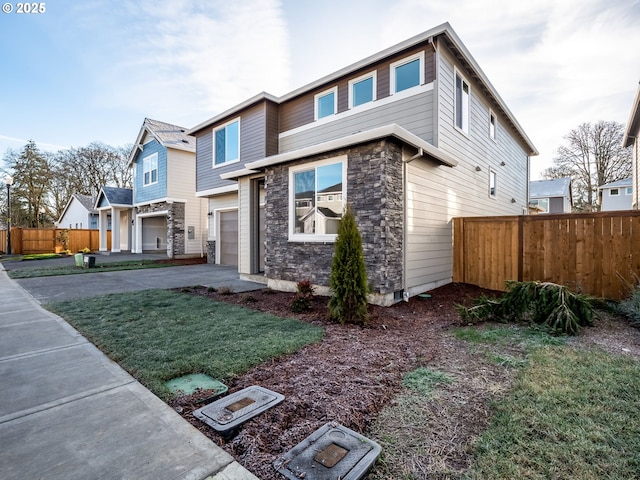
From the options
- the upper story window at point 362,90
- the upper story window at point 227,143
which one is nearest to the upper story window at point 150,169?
the upper story window at point 227,143

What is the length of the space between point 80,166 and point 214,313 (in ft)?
110

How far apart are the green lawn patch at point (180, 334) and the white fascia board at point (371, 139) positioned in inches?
138

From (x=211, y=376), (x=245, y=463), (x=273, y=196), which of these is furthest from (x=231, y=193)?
(x=245, y=463)

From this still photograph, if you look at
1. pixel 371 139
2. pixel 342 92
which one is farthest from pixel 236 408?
pixel 342 92

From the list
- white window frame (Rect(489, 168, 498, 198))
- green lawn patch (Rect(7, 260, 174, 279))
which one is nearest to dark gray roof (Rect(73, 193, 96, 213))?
green lawn patch (Rect(7, 260, 174, 279))

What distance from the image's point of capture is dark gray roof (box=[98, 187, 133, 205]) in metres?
19.6

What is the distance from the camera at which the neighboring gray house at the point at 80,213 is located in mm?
25312

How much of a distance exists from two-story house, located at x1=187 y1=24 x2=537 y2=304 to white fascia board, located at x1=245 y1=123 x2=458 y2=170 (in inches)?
1.0

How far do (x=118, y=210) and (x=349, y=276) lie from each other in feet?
69.0

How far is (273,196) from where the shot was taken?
789cm

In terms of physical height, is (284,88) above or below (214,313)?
above

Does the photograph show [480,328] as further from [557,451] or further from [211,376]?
[211,376]

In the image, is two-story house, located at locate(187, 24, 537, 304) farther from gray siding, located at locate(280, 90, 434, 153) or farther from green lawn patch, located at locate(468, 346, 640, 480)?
green lawn patch, located at locate(468, 346, 640, 480)

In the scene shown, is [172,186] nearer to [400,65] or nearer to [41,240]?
[41,240]
